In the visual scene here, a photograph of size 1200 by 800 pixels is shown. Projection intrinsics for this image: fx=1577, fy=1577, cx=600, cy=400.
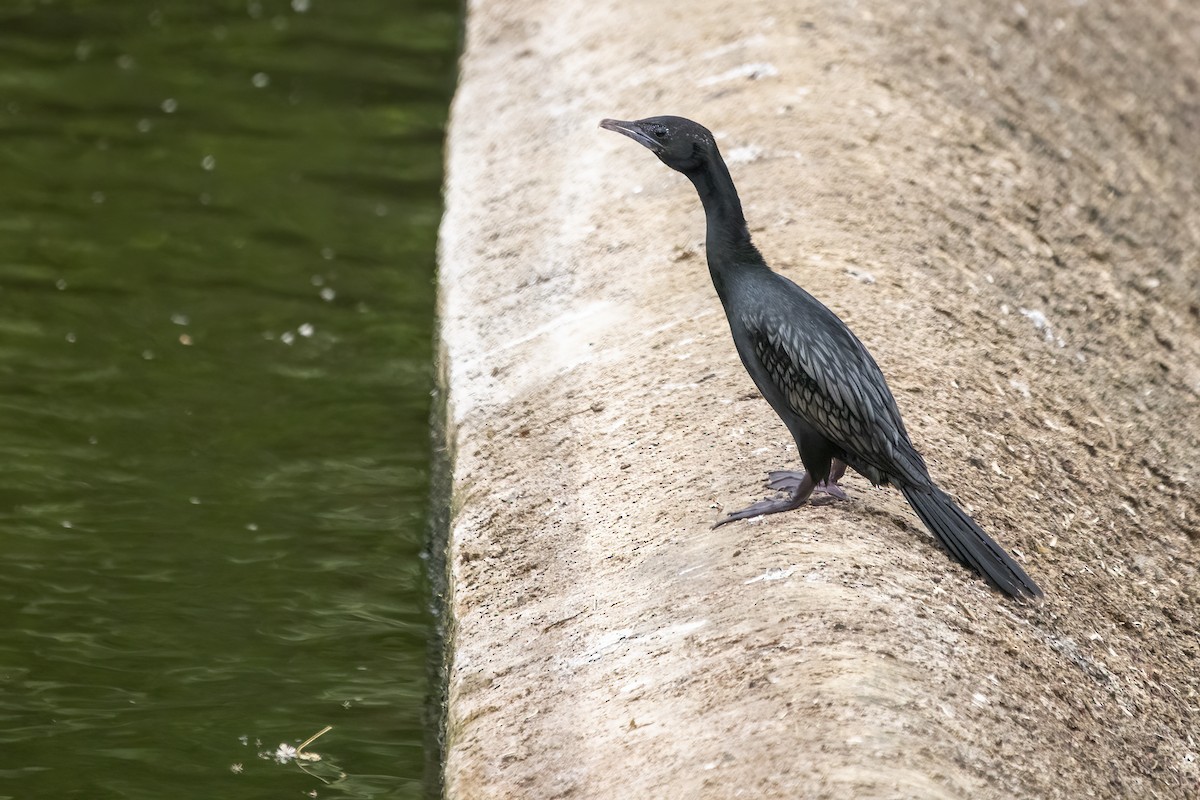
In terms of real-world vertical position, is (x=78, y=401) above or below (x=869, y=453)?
below

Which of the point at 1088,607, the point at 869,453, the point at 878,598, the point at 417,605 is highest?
the point at 869,453

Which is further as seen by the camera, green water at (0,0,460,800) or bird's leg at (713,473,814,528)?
green water at (0,0,460,800)

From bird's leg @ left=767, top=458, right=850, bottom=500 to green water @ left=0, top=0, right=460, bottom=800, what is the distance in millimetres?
1404

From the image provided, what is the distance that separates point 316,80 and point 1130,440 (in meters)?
6.15

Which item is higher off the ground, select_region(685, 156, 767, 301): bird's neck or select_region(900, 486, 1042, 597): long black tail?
select_region(685, 156, 767, 301): bird's neck

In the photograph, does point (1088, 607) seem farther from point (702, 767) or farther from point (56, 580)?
point (56, 580)

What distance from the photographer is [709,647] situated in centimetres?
418

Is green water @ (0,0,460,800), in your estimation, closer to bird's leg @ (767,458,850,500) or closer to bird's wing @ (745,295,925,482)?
bird's leg @ (767,458,850,500)

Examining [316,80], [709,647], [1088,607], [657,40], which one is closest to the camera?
[709,647]

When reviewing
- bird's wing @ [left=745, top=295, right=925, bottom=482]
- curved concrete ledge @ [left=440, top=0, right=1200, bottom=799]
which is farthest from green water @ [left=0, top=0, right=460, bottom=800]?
bird's wing @ [left=745, top=295, right=925, bottom=482]

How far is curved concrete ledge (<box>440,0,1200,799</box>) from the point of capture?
4.02 metres

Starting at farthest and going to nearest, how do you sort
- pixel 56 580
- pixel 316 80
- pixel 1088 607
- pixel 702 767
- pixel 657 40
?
Result: pixel 316 80 < pixel 657 40 < pixel 56 580 < pixel 1088 607 < pixel 702 767

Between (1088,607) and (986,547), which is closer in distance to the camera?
(986,547)

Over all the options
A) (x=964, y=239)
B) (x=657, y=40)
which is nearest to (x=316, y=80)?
(x=657, y=40)
